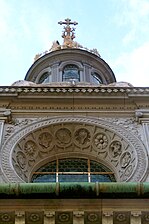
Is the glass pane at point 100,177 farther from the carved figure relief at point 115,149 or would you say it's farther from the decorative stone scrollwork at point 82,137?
the decorative stone scrollwork at point 82,137

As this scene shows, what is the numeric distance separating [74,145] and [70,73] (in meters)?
7.59

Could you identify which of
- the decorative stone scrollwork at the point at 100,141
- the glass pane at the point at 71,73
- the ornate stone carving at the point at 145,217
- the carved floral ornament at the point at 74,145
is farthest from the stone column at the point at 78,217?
the glass pane at the point at 71,73

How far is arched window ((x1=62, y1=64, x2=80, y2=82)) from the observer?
2233 cm

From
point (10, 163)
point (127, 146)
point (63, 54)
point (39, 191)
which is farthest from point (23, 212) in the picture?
point (63, 54)

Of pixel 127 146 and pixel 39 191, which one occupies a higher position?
pixel 127 146

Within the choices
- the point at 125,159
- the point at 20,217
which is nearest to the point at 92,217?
the point at 20,217

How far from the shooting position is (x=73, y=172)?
14.6 metres

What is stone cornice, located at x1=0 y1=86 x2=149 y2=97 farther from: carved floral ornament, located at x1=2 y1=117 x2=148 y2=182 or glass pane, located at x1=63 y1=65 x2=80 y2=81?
glass pane, located at x1=63 y1=65 x2=80 y2=81

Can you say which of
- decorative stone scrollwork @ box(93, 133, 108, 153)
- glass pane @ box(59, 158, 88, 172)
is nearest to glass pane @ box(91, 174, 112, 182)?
glass pane @ box(59, 158, 88, 172)

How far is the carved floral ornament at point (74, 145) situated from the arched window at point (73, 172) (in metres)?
0.15

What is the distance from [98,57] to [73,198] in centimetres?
1431

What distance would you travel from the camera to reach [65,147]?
15.4 m

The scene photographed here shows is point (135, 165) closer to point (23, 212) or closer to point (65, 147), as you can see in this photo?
point (65, 147)

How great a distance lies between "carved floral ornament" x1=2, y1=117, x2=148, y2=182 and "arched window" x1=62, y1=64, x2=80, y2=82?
6918mm
